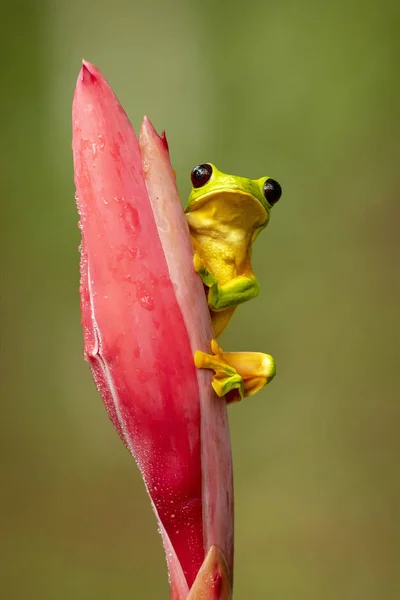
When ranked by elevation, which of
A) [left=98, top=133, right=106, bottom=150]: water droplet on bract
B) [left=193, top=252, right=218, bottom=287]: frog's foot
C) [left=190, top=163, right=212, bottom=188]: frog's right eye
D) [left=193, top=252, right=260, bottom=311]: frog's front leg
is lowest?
[left=193, top=252, right=260, bottom=311]: frog's front leg

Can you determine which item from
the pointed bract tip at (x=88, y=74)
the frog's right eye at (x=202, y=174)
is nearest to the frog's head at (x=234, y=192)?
the frog's right eye at (x=202, y=174)

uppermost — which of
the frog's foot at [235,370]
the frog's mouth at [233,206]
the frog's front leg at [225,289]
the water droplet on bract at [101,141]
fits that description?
the water droplet on bract at [101,141]

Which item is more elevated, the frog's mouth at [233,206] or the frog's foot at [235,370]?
the frog's mouth at [233,206]

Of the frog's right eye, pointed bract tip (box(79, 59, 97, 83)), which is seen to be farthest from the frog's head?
pointed bract tip (box(79, 59, 97, 83))

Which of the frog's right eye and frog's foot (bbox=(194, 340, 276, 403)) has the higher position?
the frog's right eye

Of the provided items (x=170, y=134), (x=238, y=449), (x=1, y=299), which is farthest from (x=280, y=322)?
(x=1, y=299)

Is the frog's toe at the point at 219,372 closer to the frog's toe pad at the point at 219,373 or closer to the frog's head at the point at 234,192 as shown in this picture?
the frog's toe pad at the point at 219,373

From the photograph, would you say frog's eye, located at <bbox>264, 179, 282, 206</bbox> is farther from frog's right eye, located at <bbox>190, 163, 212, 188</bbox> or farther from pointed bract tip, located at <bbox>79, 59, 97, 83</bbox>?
pointed bract tip, located at <bbox>79, 59, 97, 83</bbox>

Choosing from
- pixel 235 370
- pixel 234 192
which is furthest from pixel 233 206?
pixel 235 370
